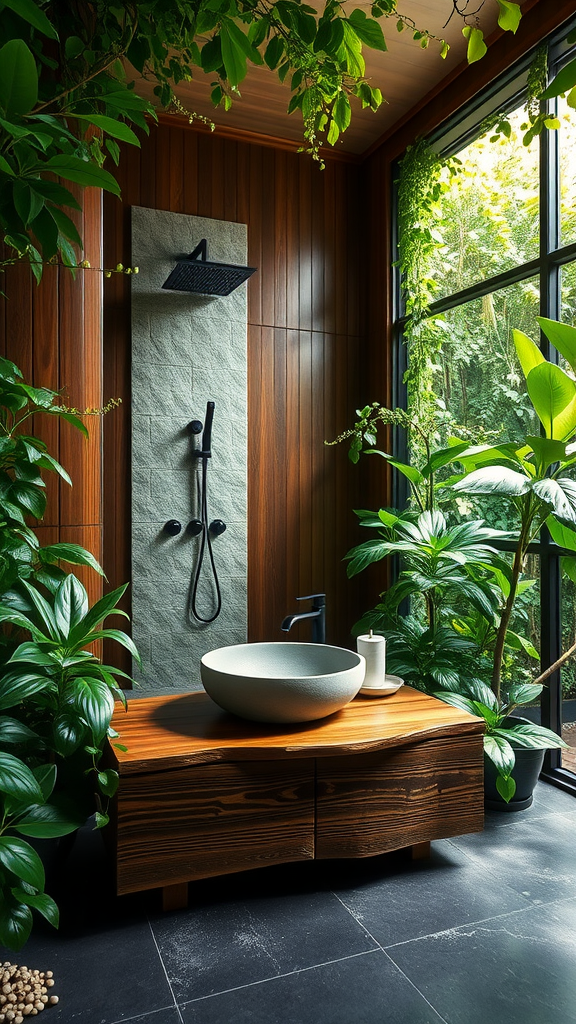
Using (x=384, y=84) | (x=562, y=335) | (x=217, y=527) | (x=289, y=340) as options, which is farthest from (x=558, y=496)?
(x=384, y=84)

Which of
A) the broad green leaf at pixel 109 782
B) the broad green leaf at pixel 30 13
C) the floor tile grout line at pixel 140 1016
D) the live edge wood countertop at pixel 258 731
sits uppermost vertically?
the broad green leaf at pixel 30 13

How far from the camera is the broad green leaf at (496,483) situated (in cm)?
200

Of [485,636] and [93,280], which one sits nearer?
[93,280]

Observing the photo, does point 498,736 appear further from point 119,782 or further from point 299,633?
point 299,633

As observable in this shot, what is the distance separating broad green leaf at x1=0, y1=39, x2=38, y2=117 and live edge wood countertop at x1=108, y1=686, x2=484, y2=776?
1.28m

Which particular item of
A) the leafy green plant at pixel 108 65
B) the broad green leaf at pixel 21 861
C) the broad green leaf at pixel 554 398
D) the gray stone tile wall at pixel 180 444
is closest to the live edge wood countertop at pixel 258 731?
the broad green leaf at pixel 21 861

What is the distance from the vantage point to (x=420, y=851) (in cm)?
197

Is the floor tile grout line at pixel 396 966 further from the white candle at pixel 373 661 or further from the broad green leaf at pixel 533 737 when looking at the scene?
the broad green leaf at pixel 533 737

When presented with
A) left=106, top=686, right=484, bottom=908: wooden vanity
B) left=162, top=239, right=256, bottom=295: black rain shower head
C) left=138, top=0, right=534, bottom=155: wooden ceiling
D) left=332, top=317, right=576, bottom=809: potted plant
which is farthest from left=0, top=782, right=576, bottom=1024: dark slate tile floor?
left=138, top=0, right=534, bottom=155: wooden ceiling

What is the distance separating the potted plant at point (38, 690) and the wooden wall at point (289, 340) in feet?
4.74

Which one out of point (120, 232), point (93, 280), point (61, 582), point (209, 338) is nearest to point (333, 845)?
point (61, 582)

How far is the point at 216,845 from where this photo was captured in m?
1.66

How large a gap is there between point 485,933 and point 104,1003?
87 centimetres

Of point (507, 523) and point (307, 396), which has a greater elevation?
point (307, 396)
